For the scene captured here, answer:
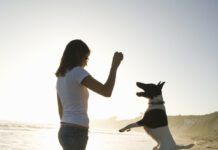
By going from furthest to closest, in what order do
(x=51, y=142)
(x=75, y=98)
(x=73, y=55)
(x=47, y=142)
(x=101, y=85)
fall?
(x=51, y=142) → (x=47, y=142) → (x=73, y=55) → (x=75, y=98) → (x=101, y=85)

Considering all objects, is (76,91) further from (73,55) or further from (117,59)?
(117,59)

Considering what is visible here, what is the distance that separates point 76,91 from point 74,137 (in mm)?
469

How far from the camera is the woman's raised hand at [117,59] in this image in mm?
3848

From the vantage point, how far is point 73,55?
13.1ft

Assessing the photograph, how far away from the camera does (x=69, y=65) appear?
3965mm

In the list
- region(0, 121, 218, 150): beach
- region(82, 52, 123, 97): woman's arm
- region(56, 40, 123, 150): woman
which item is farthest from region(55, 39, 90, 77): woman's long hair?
region(0, 121, 218, 150): beach

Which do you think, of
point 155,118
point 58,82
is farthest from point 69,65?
point 155,118

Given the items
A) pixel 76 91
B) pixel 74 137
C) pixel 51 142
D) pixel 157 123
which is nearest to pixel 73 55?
pixel 76 91

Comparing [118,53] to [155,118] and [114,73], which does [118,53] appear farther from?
[155,118]

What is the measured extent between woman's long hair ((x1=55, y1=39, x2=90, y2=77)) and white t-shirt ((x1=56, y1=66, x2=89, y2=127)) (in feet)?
0.28

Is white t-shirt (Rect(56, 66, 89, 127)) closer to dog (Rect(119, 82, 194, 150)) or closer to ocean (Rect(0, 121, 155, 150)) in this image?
dog (Rect(119, 82, 194, 150))

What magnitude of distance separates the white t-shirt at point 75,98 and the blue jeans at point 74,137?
0.23 feet

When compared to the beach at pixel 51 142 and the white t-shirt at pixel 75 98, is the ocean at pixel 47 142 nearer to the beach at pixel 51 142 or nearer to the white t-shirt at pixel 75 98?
the beach at pixel 51 142

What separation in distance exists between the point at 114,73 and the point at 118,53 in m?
0.23
